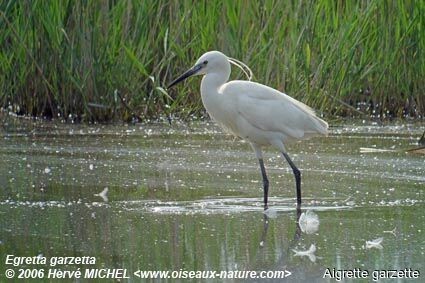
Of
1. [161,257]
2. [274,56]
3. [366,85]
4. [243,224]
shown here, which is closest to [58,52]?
[274,56]

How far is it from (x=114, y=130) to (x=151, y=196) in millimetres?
3465

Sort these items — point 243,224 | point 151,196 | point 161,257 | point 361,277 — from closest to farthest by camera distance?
point 361,277 → point 161,257 → point 243,224 → point 151,196

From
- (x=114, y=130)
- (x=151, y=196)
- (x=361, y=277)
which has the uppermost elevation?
(x=361, y=277)

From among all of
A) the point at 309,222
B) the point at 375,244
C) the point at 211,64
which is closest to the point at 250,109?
the point at 211,64

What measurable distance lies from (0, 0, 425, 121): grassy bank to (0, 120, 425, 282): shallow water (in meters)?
0.41

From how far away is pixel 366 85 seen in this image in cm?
1145

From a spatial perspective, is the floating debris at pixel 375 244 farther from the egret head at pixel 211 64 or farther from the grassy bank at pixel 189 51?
the grassy bank at pixel 189 51

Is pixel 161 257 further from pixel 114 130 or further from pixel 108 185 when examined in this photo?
pixel 114 130

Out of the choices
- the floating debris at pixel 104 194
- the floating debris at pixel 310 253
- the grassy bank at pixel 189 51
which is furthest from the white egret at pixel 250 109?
the grassy bank at pixel 189 51

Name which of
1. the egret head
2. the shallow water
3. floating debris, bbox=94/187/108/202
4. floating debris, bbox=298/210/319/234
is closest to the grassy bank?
the shallow water

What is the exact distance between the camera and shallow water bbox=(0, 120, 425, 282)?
5.41 meters

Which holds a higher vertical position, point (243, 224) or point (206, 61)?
point (206, 61)

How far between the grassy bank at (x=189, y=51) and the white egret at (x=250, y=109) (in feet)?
9.79

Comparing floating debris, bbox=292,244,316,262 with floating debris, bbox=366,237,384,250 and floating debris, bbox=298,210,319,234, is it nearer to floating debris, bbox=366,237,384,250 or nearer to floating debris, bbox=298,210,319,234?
floating debris, bbox=366,237,384,250
